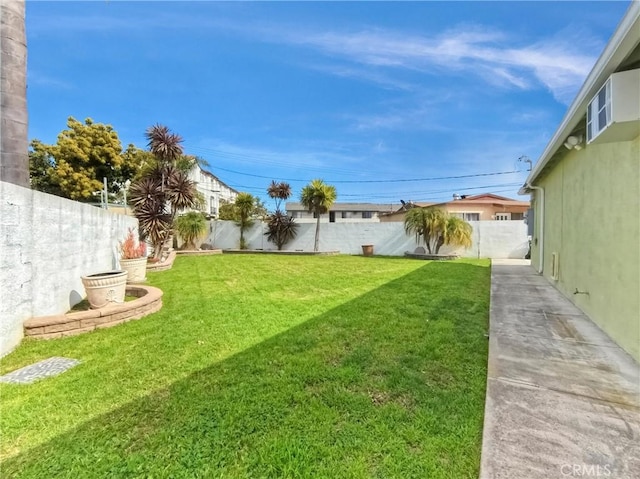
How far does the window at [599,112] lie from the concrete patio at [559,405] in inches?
96.5

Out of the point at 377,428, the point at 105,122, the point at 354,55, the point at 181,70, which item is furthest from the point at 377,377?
the point at 105,122

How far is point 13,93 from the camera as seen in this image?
4.33 meters

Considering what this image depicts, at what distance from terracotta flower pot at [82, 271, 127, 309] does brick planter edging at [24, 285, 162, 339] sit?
224 millimetres

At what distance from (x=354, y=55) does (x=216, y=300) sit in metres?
10.8

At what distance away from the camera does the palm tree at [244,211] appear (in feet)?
59.2

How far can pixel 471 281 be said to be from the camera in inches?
317

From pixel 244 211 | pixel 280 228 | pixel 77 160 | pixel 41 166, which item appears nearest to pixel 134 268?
pixel 244 211

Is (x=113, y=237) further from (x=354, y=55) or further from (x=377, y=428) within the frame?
(x=354, y=55)

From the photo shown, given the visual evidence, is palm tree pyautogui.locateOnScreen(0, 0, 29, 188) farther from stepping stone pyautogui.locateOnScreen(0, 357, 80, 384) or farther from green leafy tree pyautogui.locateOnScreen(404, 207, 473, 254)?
green leafy tree pyautogui.locateOnScreen(404, 207, 473, 254)

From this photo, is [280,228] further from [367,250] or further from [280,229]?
[367,250]

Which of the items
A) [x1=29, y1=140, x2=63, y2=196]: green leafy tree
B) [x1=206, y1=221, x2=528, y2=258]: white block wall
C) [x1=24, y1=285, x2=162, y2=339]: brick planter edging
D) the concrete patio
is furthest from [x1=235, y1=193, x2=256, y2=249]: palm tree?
the concrete patio

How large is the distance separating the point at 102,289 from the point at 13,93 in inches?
118

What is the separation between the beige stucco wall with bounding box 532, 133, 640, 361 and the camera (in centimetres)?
343

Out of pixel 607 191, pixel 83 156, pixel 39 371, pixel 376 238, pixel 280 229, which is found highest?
pixel 83 156
